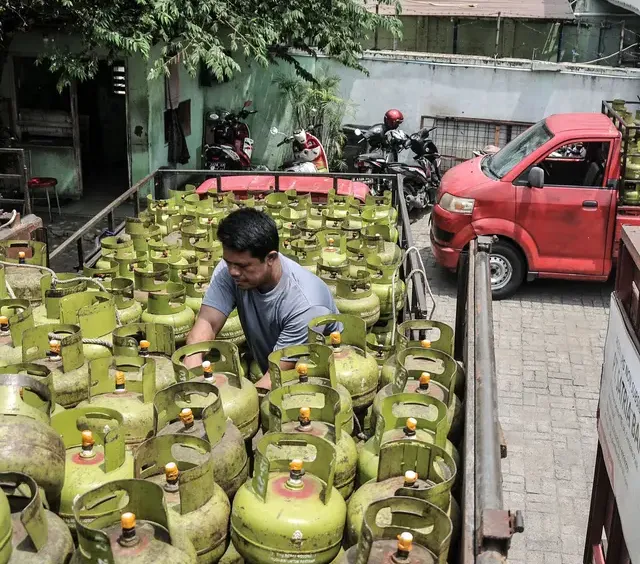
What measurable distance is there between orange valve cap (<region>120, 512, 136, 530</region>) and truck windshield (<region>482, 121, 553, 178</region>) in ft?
23.0

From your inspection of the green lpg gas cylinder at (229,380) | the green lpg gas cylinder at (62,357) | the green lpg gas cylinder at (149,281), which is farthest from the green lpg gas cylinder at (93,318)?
the green lpg gas cylinder at (229,380)

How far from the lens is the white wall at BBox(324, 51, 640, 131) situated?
43.6 feet

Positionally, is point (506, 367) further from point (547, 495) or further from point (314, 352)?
point (314, 352)

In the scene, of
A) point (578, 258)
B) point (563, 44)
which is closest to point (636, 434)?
point (578, 258)

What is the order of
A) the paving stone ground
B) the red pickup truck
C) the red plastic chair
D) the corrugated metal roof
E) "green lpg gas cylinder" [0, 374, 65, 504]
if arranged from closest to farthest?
"green lpg gas cylinder" [0, 374, 65, 504], the paving stone ground, the red pickup truck, the red plastic chair, the corrugated metal roof

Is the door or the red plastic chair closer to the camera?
the door

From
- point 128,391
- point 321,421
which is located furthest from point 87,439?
point 321,421

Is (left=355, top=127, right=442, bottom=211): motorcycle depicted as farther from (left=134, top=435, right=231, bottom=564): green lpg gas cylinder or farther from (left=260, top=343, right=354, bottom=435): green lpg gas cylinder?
(left=134, top=435, right=231, bottom=564): green lpg gas cylinder

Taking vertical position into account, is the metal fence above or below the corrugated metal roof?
below

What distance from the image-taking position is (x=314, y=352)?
3291 millimetres

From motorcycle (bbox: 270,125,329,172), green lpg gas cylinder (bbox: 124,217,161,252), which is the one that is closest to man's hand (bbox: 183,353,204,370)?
green lpg gas cylinder (bbox: 124,217,161,252)

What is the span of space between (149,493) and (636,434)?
1.94m

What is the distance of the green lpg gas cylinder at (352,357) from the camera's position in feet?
11.4

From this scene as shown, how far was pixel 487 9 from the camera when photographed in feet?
55.7
